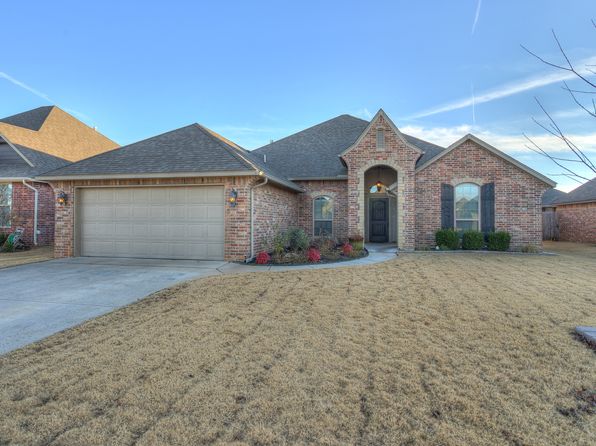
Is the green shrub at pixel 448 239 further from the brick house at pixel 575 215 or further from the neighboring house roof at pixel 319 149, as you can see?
the brick house at pixel 575 215

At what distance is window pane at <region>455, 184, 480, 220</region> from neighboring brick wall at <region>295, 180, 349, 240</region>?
15.4 feet

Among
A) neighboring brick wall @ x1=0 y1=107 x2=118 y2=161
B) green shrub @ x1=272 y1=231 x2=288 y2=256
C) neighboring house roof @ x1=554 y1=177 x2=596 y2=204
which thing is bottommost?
green shrub @ x1=272 y1=231 x2=288 y2=256

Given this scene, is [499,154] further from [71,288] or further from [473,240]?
[71,288]

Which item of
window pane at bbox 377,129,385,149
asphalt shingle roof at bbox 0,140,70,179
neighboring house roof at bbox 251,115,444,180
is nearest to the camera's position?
window pane at bbox 377,129,385,149

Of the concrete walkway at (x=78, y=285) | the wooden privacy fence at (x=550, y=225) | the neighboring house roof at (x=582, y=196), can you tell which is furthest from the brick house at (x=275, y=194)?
the wooden privacy fence at (x=550, y=225)

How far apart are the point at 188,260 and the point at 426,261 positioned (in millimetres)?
7661

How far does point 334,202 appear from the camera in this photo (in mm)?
14562

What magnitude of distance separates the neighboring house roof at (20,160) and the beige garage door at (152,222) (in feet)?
20.2

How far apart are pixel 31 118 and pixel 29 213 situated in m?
7.83

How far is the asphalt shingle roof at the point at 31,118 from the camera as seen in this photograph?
17.3 meters

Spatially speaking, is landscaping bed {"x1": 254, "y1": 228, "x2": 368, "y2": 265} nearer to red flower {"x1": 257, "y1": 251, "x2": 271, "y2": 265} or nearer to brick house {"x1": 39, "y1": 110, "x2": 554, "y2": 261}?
red flower {"x1": 257, "y1": 251, "x2": 271, "y2": 265}

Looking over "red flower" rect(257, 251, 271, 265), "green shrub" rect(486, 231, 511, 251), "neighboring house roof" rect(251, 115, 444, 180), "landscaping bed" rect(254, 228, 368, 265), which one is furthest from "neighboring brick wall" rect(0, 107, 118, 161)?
"green shrub" rect(486, 231, 511, 251)

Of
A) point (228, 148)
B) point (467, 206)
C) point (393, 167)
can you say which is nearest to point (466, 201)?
point (467, 206)

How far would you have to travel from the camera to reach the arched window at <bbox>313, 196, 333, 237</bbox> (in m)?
14.6
